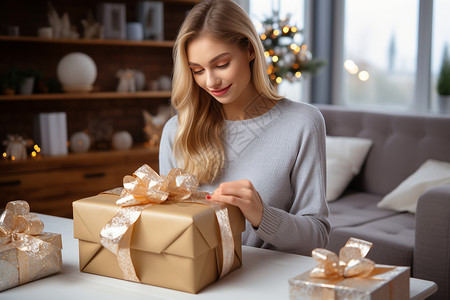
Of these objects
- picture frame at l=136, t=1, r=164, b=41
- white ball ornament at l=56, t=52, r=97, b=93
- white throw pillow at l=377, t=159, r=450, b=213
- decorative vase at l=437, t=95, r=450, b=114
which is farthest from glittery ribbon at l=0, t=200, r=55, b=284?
decorative vase at l=437, t=95, r=450, b=114

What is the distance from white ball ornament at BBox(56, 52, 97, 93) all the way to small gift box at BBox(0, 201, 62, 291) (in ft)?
Result: 8.90

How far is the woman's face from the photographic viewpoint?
150 centimetres

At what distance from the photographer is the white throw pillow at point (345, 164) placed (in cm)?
352

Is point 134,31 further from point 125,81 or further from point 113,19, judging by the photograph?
point 125,81

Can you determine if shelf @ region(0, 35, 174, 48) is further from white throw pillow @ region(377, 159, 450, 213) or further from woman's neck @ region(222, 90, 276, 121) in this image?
woman's neck @ region(222, 90, 276, 121)

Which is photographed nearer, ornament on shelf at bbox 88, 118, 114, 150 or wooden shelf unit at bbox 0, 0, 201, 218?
wooden shelf unit at bbox 0, 0, 201, 218

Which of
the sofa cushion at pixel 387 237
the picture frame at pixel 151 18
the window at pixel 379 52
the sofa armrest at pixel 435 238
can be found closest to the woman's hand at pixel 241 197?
the sofa armrest at pixel 435 238

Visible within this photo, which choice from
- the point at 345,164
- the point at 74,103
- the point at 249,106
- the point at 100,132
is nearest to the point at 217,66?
the point at 249,106

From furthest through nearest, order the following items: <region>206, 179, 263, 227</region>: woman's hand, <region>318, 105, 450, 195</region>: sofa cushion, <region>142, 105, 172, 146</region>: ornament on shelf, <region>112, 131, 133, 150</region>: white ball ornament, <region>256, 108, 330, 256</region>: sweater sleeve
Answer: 1. <region>142, 105, 172, 146</region>: ornament on shelf
2. <region>112, 131, 133, 150</region>: white ball ornament
3. <region>318, 105, 450, 195</region>: sofa cushion
4. <region>256, 108, 330, 256</region>: sweater sleeve
5. <region>206, 179, 263, 227</region>: woman's hand

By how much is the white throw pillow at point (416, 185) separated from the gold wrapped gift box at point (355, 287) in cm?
223

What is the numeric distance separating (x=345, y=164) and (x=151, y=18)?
1.76 metres

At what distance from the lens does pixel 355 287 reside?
88 centimetres

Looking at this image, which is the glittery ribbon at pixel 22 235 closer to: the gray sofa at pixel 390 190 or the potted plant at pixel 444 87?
the gray sofa at pixel 390 190

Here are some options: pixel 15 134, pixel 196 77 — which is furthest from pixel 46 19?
pixel 196 77
